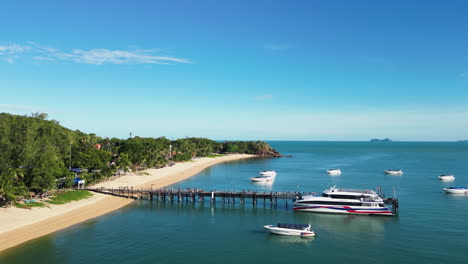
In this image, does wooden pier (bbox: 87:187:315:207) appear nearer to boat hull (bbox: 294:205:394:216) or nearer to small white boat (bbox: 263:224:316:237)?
boat hull (bbox: 294:205:394:216)

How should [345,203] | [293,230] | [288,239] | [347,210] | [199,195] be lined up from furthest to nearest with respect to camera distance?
[199,195], [345,203], [347,210], [293,230], [288,239]

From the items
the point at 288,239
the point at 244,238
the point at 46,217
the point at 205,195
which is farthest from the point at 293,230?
the point at 46,217

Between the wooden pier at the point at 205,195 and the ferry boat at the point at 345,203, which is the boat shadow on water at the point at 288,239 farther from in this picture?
the wooden pier at the point at 205,195

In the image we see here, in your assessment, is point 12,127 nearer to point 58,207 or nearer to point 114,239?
point 58,207

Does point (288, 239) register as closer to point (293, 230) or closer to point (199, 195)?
point (293, 230)

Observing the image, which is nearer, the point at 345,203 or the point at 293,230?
the point at 293,230

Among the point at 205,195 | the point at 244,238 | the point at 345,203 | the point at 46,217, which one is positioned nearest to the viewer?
the point at 244,238

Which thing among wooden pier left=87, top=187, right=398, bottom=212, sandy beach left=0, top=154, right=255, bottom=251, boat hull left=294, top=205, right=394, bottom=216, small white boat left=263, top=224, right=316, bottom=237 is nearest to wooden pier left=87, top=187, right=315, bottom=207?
wooden pier left=87, top=187, right=398, bottom=212
